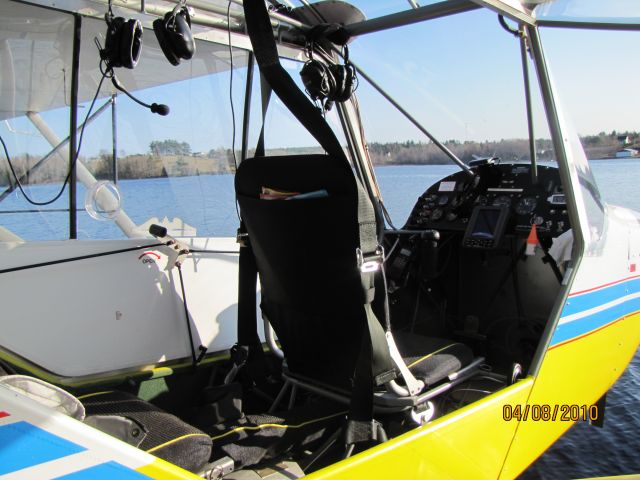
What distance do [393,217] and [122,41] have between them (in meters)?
2.19

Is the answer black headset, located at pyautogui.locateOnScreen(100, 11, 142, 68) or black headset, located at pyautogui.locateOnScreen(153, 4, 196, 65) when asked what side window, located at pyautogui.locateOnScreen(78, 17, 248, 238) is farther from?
black headset, located at pyautogui.locateOnScreen(153, 4, 196, 65)

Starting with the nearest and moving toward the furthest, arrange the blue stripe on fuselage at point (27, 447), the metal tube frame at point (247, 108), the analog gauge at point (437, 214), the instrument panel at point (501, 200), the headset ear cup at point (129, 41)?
the blue stripe on fuselage at point (27, 447), the headset ear cup at point (129, 41), the instrument panel at point (501, 200), the metal tube frame at point (247, 108), the analog gauge at point (437, 214)

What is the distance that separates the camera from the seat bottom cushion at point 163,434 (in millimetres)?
1574

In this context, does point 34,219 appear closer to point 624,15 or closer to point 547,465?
point 624,15

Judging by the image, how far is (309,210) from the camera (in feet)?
5.32

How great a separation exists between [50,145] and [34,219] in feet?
1.22

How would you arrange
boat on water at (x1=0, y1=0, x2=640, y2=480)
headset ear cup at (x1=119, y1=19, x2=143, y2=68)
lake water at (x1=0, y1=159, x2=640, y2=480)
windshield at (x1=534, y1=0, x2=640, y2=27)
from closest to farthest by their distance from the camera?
1. boat on water at (x1=0, y1=0, x2=640, y2=480)
2. headset ear cup at (x1=119, y1=19, x2=143, y2=68)
3. windshield at (x1=534, y1=0, x2=640, y2=27)
4. lake water at (x1=0, y1=159, x2=640, y2=480)

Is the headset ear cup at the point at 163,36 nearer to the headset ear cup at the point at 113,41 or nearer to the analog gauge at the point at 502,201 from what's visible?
the headset ear cup at the point at 113,41

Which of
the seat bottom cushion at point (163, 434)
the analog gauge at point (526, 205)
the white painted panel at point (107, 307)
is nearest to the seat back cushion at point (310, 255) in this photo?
the seat bottom cushion at point (163, 434)

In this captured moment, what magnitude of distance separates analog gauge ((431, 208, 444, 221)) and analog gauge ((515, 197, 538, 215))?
0.51 meters

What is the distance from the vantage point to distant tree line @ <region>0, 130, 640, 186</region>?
2484 millimetres

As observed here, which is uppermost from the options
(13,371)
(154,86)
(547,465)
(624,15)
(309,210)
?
(624,15)

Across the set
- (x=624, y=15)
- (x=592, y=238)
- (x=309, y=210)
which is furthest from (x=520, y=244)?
(x=309, y=210)

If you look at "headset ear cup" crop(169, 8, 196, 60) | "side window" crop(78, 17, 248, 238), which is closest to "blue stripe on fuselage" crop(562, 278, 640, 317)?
"side window" crop(78, 17, 248, 238)
